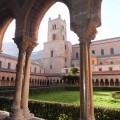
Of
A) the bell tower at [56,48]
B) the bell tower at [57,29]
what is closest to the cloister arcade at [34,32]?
the bell tower at [56,48]

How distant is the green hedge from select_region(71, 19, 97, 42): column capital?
363 centimetres

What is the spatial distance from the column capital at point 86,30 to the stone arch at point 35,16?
191cm

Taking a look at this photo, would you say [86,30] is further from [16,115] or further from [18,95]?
[16,115]

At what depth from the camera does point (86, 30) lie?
4465mm

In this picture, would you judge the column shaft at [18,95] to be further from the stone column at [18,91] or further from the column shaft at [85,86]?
the column shaft at [85,86]

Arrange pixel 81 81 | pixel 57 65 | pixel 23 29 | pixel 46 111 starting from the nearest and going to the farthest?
pixel 81 81 → pixel 23 29 → pixel 46 111 → pixel 57 65

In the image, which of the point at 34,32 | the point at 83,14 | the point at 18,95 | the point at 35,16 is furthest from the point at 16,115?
the point at 83,14

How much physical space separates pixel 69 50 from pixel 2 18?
45.9m

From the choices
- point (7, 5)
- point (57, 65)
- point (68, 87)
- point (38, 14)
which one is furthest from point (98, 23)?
point (57, 65)

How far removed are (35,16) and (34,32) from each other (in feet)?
1.89

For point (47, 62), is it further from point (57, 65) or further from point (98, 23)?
point (98, 23)

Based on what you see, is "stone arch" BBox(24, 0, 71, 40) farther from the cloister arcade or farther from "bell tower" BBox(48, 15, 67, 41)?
"bell tower" BBox(48, 15, 67, 41)

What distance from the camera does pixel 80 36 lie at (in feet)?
14.8

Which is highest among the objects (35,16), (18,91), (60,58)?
(60,58)
